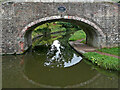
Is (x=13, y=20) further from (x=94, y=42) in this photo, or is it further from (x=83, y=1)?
(x=94, y=42)

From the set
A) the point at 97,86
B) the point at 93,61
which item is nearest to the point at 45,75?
the point at 97,86

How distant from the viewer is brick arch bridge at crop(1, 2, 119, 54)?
334 inches

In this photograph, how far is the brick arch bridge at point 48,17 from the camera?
8.48 metres

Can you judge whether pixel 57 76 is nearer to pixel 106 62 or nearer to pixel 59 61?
pixel 59 61

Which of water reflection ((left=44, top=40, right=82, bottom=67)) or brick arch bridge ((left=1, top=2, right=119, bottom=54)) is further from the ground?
brick arch bridge ((left=1, top=2, right=119, bottom=54))

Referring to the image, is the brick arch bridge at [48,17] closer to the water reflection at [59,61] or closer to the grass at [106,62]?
the water reflection at [59,61]

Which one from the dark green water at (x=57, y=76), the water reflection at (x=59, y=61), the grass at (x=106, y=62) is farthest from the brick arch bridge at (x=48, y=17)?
the grass at (x=106, y=62)

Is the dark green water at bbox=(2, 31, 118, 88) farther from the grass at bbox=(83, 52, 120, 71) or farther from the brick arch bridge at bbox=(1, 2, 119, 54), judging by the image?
the brick arch bridge at bbox=(1, 2, 119, 54)

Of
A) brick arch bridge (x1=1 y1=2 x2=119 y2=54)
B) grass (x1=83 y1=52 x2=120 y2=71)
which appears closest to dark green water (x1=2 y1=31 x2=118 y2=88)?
grass (x1=83 y1=52 x2=120 y2=71)

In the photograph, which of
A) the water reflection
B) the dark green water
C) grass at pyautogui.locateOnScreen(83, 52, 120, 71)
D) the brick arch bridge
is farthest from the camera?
the brick arch bridge

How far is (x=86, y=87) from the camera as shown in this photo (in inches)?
181

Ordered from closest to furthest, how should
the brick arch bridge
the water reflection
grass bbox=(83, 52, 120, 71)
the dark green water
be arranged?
the dark green water, grass bbox=(83, 52, 120, 71), the water reflection, the brick arch bridge

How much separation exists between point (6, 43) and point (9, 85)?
469 centimetres

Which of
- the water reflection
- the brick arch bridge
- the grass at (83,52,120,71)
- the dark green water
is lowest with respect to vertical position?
the water reflection
